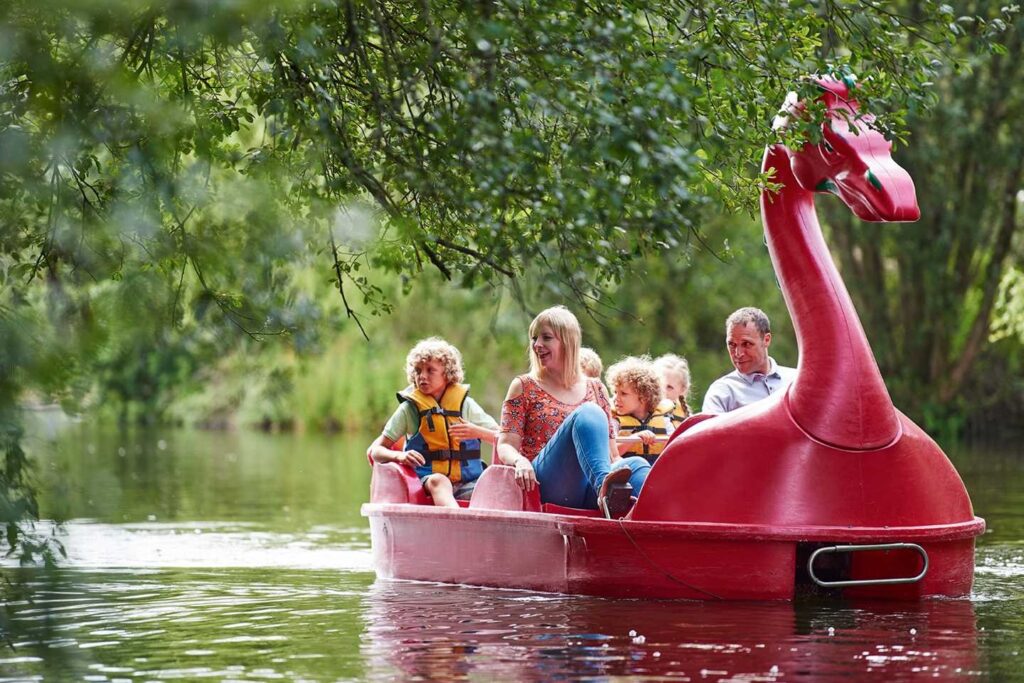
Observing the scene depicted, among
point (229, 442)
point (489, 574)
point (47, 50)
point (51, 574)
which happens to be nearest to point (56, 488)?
point (51, 574)

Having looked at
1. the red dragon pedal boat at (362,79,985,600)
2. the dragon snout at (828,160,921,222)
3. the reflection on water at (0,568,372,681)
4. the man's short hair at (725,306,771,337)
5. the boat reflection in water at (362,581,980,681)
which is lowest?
the boat reflection in water at (362,581,980,681)

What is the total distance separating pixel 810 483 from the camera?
7359 millimetres

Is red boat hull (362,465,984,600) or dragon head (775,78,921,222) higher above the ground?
dragon head (775,78,921,222)

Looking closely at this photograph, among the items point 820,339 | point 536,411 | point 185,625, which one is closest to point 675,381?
point 536,411

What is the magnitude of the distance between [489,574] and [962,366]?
16.5m

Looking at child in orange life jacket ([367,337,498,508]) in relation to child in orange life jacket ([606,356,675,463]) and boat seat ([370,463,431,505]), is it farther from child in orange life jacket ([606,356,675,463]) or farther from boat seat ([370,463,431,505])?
child in orange life jacket ([606,356,675,463])

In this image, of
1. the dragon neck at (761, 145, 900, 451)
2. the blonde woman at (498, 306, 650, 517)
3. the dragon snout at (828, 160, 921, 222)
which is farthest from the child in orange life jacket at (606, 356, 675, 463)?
the dragon snout at (828, 160, 921, 222)

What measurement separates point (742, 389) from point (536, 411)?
131 cm

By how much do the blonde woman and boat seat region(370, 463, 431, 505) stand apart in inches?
32.9

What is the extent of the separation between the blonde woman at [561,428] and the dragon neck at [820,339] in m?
0.96

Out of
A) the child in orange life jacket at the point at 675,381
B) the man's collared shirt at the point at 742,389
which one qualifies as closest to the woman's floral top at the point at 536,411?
the man's collared shirt at the point at 742,389

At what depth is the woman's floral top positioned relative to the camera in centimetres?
841

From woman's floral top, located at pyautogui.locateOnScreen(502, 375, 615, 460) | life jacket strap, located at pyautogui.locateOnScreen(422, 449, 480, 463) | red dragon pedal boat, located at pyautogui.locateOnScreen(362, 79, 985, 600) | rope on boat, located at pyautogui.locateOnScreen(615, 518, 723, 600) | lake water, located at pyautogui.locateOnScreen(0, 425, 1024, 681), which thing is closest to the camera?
lake water, located at pyautogui.locateOnScreen(0, 425, 1024, 681)

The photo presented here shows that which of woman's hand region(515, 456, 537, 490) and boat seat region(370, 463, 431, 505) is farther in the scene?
boat seat region(370, 463, 431, 505)
